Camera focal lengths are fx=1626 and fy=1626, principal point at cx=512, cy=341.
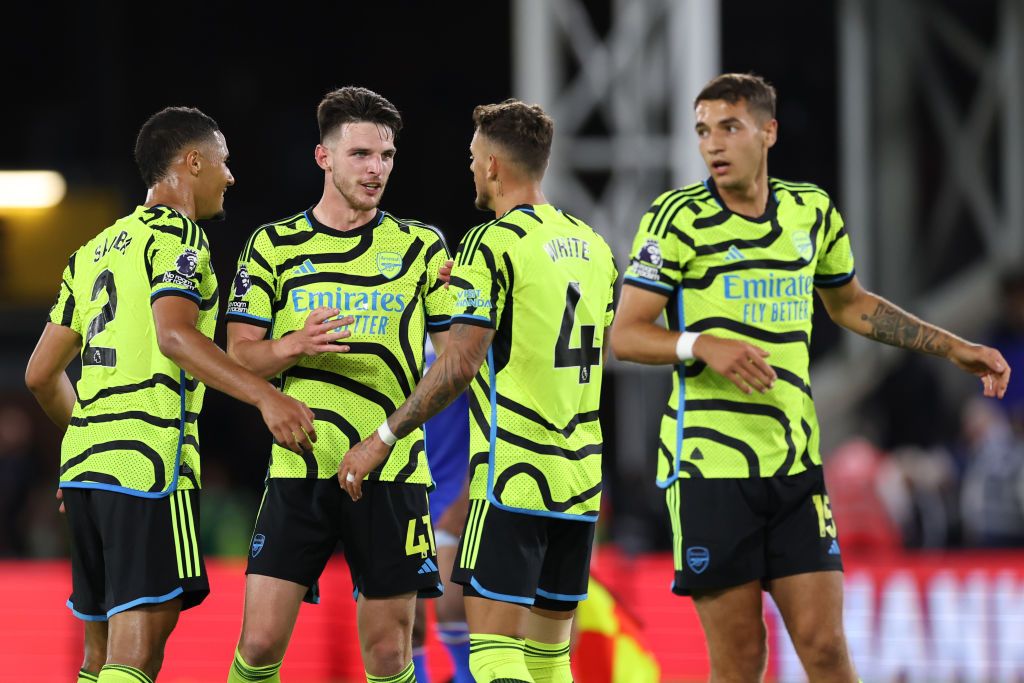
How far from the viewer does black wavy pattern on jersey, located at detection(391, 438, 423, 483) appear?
5.71 meters

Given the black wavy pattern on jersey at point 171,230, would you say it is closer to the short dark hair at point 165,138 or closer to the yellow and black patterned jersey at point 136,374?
the yellow and black patterned jersey at point 136,374

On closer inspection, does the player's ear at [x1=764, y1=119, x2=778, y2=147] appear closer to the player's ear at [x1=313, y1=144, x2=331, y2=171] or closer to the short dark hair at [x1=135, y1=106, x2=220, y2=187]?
the player's ear at [x1=313, y1=144, x2=331, y2=171]

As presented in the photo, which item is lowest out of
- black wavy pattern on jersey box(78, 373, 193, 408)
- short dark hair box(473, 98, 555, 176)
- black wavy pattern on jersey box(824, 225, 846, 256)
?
black wavy pattern on jersey box(78, 373, 193, 408)

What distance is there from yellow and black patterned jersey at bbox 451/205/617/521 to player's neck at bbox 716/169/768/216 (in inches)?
24.0

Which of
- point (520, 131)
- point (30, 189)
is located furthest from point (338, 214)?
point (30, 189)

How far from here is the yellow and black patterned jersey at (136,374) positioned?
18.1ft

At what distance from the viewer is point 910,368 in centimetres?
1468

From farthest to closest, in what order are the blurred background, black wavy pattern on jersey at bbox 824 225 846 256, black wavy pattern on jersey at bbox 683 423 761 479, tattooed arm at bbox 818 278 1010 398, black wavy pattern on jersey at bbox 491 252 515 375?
the blurred background < black wavy pattern on jersey at bbox 824 225 846 256 < tattooed arm at bbox 818 278 1010 398 < black wavy pattern on jersey at bbox 683 423 761 479 < black wavy pattern on jersey at bbox 491 252 515 375

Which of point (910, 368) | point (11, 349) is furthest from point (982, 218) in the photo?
point (11, 349)

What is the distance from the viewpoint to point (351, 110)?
5852 mm

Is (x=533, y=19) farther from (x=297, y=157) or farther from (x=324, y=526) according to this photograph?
(x=324, y=526)

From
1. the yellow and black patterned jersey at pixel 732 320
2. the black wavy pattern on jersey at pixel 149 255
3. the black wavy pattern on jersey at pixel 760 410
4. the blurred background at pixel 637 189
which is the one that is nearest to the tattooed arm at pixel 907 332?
the yellow and black patterned jersey at pixel 732 320

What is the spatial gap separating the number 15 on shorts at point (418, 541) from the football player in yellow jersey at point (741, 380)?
33.8 inches

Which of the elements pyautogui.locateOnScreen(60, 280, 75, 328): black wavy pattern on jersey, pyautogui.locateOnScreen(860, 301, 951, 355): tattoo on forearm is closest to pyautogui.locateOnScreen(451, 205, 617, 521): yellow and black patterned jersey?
pyautogui.locateOnScreen(860, 301, 951, 355): tattoo on forearm
